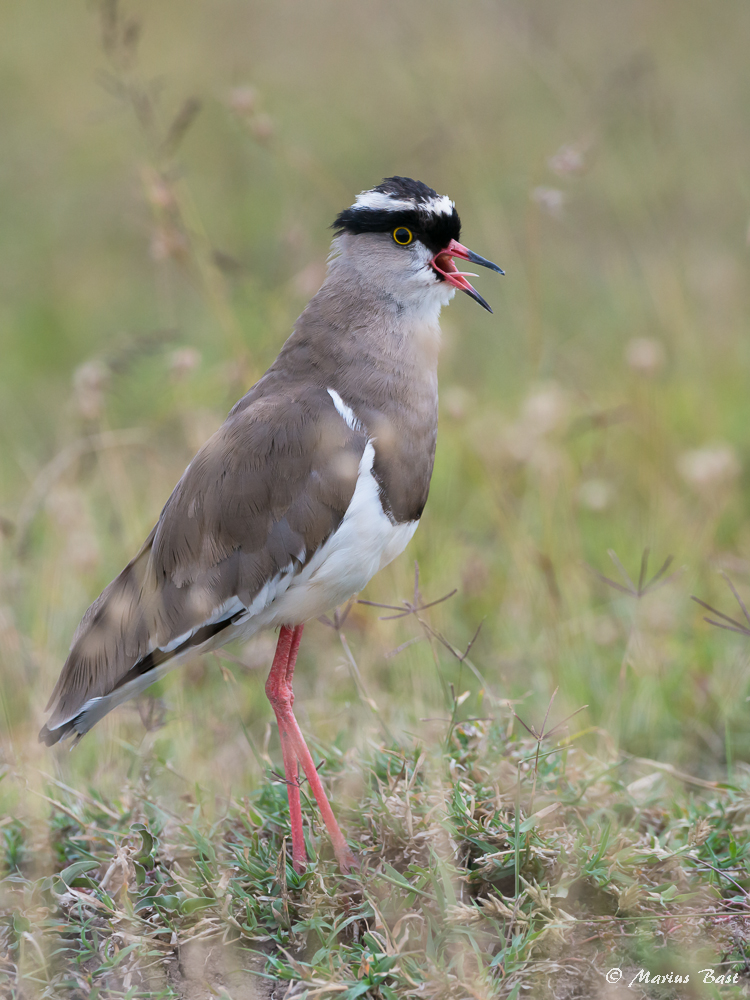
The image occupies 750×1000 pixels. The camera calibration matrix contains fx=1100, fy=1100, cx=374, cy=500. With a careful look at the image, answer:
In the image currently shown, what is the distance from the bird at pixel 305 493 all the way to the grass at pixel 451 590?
0.70ft

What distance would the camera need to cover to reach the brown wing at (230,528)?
326cm

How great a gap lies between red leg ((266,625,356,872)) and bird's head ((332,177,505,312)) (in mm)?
1172

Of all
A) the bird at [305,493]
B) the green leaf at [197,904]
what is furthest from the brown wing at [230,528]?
the green leaf at [197,904]

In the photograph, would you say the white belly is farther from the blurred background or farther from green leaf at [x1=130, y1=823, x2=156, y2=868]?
green leaf at [x1=130, y1=823, x2=156, y2=868]

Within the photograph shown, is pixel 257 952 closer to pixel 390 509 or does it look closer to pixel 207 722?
pixel 390 509

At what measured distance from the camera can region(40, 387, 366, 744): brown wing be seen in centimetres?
326

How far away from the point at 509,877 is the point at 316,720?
1.68 m

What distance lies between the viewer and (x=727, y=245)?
8.88m

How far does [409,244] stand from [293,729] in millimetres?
1593

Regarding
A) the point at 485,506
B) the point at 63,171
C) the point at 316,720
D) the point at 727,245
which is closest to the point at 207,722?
the point at 316,720

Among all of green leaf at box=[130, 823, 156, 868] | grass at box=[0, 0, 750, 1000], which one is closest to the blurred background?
grass at box=[0, 0, 750, 1000]

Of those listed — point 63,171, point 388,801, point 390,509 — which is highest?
point 63,171

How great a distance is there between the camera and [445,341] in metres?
6.43

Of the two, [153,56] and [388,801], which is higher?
[153,56]
